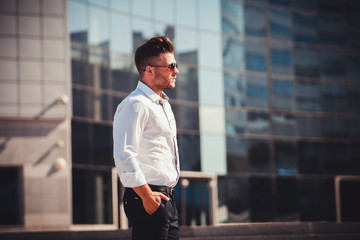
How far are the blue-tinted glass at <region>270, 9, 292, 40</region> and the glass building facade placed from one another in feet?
0.19

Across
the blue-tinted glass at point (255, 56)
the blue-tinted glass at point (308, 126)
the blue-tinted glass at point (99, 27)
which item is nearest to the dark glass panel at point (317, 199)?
the blue-tinted glass at point (308, 126)

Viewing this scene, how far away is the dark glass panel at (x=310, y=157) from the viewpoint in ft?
96.7

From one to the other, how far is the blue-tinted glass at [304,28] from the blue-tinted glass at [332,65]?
2.98 ft

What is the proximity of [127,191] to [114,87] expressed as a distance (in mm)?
20300

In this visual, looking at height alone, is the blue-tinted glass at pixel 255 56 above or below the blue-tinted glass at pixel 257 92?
above

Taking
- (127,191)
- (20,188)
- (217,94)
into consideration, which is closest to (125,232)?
(127,191)

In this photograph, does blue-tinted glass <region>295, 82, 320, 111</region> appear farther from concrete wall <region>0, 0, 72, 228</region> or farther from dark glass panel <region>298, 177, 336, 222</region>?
concrete wall <region>0, 0, 72, 228</region>

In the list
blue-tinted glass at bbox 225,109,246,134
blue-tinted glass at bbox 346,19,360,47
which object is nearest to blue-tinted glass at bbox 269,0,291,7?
blue-tinted glass at bbox 346,19,360,47

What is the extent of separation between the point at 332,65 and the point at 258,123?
526cm

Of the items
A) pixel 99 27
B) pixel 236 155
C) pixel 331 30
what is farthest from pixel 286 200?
pixel 99 27

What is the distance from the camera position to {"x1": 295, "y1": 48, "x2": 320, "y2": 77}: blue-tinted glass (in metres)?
30.3

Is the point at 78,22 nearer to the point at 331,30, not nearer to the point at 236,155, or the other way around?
the point at 236,155

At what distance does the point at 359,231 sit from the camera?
7.94 metres

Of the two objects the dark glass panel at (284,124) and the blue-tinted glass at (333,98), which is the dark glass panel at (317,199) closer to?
the dark glass panel at (284,124)
